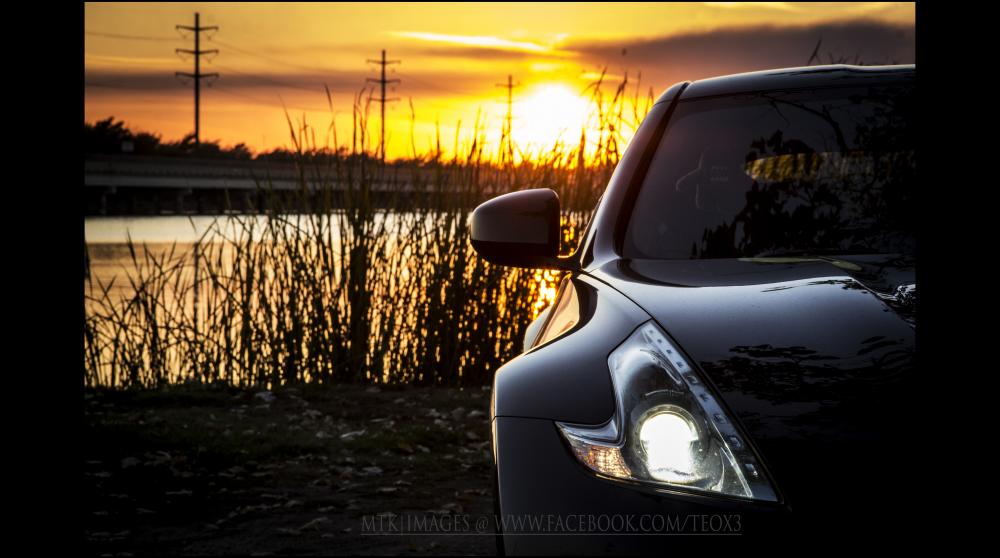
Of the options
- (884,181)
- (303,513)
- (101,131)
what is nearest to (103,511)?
(303,513)

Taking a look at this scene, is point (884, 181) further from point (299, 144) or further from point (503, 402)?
point (299, 144)

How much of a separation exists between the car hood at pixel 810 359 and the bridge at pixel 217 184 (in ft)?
11.2

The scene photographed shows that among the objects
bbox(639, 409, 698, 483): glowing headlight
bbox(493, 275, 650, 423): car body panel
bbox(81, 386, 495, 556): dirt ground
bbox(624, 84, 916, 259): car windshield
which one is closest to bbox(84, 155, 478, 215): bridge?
bbox(81, 386, 495, 556): dirt ground

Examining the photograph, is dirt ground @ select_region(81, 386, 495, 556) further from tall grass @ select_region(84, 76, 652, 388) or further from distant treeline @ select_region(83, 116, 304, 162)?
distant treeline @ select_region(83, 116, 304, 162)

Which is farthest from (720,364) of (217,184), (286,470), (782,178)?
(217,184)

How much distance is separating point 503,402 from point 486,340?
6158 millimetres

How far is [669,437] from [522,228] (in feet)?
3.83

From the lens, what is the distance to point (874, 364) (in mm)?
1508

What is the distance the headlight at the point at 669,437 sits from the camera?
4.75 ft

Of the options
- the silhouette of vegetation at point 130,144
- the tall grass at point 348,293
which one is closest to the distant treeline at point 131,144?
the silhouette of vegetation at point 130,144

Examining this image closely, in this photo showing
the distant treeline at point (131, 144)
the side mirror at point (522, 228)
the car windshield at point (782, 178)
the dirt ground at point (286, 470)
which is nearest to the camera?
the car windshield at point (782, 178)

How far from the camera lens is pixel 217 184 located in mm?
60906

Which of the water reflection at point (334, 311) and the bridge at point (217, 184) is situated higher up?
the bridge at point (217, 184)

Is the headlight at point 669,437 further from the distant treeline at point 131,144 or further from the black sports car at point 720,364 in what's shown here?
the distant treeline at point 131,144
